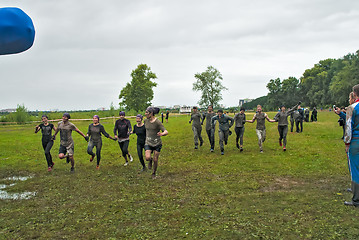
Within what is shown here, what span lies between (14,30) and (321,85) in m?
100

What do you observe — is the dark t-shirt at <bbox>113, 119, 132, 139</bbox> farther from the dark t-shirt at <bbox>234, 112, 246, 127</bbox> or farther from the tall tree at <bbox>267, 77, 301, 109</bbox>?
the tall tree at <bbox>267, 77, 301, 109</bbox>

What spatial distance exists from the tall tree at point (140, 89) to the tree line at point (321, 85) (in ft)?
147

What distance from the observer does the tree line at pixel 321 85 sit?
207 ft

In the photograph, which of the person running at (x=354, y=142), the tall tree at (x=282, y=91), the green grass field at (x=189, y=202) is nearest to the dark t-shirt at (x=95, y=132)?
the green grass field at (x=189, y=202)

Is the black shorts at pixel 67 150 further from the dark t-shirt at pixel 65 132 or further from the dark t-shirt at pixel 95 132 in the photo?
the dark t-shirt at pixel 95 132

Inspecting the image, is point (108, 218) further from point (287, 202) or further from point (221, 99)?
point (221, 99)

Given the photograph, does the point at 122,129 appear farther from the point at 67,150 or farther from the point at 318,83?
the point at 318,83

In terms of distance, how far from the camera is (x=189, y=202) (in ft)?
21.4

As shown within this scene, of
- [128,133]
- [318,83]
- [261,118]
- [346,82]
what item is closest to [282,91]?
[318,83]

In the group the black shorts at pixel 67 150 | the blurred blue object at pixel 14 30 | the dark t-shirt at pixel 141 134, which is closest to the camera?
the blurred blue object at pixel 14 30

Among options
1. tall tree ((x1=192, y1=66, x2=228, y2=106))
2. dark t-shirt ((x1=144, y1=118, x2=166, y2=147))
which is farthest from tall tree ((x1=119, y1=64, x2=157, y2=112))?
dark t-shirt ((x1=144, y1=118, x2=166, y2=147))

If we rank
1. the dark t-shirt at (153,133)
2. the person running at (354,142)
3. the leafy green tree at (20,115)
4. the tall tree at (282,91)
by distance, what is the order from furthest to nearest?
the tall tree at (282,91)
the leafy green tree at (20,115)
the dark t-shirt at (153,133)
the person running at (354,142)

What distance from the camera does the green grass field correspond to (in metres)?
4.92

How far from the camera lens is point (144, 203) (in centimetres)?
652
